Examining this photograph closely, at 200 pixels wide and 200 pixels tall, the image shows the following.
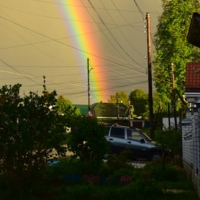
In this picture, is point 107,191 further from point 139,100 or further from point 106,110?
point 139,100

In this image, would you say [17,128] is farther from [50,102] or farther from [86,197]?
[86,197]

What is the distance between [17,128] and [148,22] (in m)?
34.0

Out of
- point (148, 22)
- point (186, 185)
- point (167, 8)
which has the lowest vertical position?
point (186, 185)

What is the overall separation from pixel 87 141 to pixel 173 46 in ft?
144

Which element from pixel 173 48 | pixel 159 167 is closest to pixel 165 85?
pixel 173 48

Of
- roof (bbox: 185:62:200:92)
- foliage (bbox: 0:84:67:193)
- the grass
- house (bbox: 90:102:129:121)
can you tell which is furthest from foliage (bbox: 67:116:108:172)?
house (bbox: 90:102:129:121)

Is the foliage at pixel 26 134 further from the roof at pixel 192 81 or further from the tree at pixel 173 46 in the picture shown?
the tree at pixel 173 46

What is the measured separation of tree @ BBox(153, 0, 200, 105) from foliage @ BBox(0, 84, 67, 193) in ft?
152

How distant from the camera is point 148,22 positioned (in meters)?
45.5

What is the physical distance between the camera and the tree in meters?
60.2

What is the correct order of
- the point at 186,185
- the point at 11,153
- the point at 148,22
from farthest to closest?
the point at 148,22 → the point at 186,185 → the point at 11,153

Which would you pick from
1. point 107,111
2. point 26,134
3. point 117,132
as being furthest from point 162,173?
point 107,111

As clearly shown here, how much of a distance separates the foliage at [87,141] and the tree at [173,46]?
41.1 metres

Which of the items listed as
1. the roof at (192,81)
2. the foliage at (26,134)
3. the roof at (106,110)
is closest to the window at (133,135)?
the roof at (192,81)
